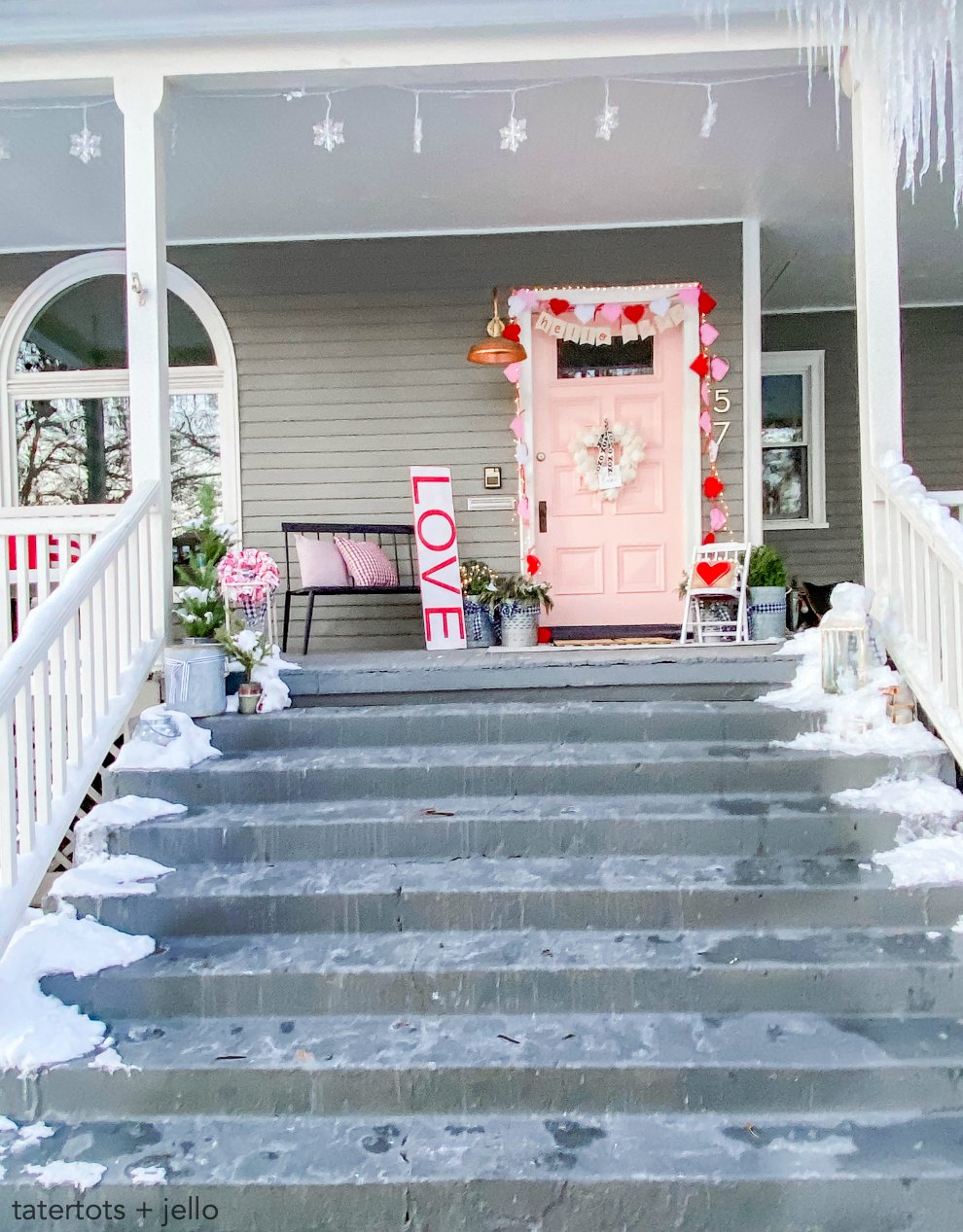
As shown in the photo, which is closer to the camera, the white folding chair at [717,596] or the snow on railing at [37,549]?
the snow on railing at [37,549]

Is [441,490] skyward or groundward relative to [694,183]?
groundward

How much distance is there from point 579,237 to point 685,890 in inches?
171

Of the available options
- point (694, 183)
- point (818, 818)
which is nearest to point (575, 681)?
point (818, 818)

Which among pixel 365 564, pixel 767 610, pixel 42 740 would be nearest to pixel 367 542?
pixel 365 564

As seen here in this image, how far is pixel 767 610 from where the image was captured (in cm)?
505

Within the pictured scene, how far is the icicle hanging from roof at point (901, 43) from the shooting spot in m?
3.20

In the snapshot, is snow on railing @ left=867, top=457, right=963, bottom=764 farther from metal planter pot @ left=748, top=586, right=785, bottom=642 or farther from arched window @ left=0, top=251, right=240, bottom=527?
arched window @ left=0, top=251, right=240, bottom=527

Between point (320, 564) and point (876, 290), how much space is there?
10.2 ft

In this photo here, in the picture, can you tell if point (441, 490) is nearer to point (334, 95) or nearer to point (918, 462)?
point (334, 95)

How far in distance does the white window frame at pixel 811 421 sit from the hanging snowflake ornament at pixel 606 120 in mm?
2799

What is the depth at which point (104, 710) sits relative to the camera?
3.02 meters

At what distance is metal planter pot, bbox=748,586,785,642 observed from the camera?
504 cm

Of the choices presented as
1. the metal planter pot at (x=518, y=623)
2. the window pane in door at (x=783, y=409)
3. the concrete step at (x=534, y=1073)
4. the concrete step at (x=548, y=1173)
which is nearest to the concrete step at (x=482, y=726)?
the concrete step at (x=534, y=1073)

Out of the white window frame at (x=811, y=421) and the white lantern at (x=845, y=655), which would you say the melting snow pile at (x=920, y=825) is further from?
the white window frame at (x=811, y=421)
